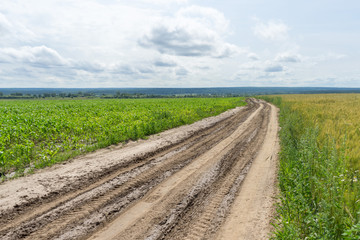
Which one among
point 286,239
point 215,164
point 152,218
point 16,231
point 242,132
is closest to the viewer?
point 286,239

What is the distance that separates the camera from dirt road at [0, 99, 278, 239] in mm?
4625

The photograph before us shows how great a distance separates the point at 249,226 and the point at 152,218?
7.12 ft

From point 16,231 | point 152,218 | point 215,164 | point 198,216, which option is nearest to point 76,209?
point 16,231

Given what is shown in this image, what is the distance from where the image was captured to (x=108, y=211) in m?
5.27

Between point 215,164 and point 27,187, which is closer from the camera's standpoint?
point 27,187

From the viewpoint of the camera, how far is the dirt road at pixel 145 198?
15.2ft

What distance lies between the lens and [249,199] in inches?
235

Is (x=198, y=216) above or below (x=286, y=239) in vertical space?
below

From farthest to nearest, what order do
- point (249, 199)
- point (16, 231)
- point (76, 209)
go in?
point (249, 199) < point (76, 209) < point (16, 231)

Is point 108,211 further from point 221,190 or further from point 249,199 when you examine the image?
point 249,199

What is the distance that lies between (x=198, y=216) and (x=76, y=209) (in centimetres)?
298

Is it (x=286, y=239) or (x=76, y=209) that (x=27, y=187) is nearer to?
(x=76, y=209)

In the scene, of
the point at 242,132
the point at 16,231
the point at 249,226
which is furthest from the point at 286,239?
the point at 242,132

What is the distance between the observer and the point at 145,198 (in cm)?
597
